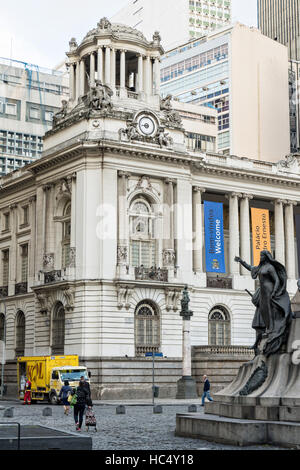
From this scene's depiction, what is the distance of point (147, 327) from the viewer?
184ft

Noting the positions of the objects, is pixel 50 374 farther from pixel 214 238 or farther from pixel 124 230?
pixel 214 238

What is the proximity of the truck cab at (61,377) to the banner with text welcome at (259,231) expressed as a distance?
840 inches

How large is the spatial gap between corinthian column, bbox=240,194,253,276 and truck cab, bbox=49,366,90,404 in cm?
2056

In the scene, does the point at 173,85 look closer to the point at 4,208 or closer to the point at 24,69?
the point at 24,69

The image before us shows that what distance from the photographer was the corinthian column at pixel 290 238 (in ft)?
216

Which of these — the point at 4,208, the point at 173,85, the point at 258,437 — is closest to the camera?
the point at 258,437

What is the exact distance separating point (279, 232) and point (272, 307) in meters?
45.2

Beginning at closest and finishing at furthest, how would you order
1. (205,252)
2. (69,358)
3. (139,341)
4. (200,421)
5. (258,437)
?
(258,437) → (200,421) → (69,358) → (139,341) → (205,252)

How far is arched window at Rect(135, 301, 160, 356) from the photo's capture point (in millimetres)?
55656

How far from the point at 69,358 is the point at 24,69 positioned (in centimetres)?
6336

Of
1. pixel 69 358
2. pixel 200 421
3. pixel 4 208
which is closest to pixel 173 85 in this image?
pixel 4 208

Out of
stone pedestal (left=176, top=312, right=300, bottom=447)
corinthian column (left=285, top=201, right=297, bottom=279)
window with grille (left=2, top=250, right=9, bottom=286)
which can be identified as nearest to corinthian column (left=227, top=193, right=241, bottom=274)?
corinthian column (left=285, top=201, right=297, bottom=279)

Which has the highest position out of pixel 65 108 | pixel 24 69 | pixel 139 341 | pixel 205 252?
pixel 24 69
